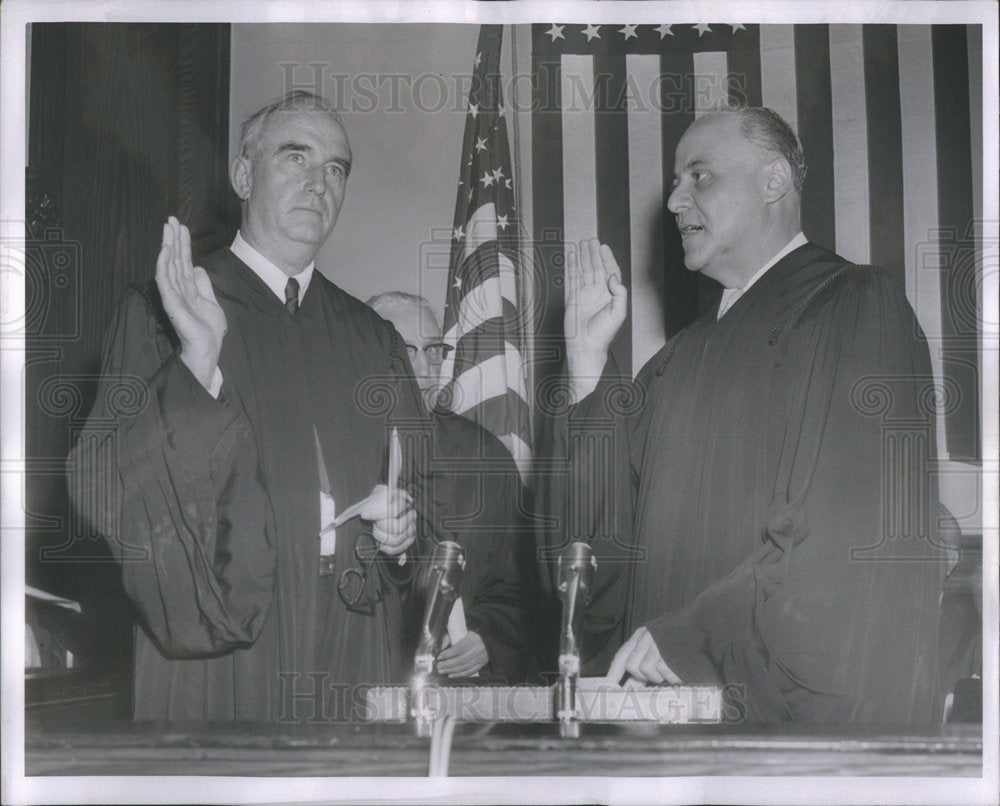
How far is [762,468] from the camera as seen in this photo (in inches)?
213

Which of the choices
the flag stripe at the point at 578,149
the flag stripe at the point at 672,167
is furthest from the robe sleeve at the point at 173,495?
the flag stripe at the point at 672,167

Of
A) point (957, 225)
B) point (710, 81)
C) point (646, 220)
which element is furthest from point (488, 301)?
point (957, 225)

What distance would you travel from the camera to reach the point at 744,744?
5328 mm

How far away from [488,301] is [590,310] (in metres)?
0.47

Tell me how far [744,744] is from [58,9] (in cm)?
459

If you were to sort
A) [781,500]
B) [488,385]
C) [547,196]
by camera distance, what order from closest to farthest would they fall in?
[781,500] < [488,385] < [547,196]

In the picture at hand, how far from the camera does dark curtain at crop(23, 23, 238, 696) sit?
5477 mm

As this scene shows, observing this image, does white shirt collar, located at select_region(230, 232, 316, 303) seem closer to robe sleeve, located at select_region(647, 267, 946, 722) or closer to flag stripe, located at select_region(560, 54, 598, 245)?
flag stripe, located at select_region(560, 54, 598, 245)

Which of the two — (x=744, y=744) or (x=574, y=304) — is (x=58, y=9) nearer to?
(x=574, y=304)

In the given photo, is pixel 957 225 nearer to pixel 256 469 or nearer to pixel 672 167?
pixel 672 167

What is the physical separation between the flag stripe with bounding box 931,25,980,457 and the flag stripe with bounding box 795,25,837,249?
0.52 meters

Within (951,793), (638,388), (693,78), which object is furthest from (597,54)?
(951,793)

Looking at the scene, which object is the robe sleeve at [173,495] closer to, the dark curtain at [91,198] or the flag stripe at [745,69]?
the dark curtain at [91,198]

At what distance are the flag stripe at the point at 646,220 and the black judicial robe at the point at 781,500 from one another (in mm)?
119
